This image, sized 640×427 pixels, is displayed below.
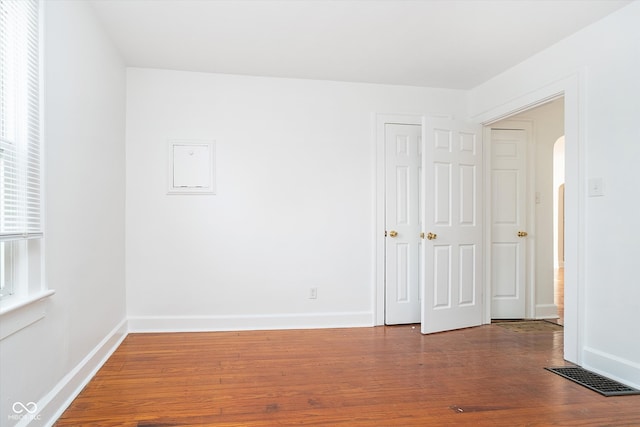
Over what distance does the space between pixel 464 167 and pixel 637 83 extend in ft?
5.43

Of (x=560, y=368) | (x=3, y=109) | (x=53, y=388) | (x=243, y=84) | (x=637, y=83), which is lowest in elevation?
(x=560, y=368)

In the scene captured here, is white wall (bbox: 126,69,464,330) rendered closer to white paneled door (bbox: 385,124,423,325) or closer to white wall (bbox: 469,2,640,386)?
white paneled door (bbox: 385,124,423,325)

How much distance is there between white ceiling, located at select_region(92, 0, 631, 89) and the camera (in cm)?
268

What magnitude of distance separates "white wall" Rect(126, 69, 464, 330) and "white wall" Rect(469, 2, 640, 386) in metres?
1.74

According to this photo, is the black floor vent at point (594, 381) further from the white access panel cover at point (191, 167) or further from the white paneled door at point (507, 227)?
the white access panel cover at point (191, 167)

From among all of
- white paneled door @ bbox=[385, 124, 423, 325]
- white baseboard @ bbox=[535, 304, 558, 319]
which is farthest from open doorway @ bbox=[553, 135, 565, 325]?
white paneled door @ bbox=[385, 124, 423, 325]

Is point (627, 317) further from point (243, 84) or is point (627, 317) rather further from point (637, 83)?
point (243, 84)

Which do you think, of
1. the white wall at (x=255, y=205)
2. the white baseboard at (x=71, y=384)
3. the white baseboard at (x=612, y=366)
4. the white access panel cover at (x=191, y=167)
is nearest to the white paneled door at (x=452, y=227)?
the white wall at (x=255, y=205)

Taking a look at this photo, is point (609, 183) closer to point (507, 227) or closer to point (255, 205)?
point (507, 227)

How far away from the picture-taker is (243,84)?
3992 millimetres

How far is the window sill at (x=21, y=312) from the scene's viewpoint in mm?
1624

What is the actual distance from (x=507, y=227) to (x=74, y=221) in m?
4.06

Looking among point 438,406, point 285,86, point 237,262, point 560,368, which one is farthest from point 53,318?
point 560,368

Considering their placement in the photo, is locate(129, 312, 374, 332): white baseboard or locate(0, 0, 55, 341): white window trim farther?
locate(129, 312, 374, 332): white baseboard
